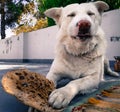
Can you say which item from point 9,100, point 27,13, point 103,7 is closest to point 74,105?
point 9,100

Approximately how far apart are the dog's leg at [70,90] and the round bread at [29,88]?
0.06 m

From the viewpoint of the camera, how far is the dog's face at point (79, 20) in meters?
2.71

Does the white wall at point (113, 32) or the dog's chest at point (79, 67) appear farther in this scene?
the white wall at point (113, 32)

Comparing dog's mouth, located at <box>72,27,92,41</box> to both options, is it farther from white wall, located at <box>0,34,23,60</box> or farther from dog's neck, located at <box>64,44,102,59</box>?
white wall, located at <box>0,34,23,60</box>

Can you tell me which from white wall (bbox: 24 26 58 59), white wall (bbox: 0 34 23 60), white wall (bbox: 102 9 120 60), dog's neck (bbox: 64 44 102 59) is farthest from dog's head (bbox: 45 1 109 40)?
white wall (bbox: 0 34 23 60)

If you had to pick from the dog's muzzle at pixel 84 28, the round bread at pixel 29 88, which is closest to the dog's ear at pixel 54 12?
the dog's muzzle at pixel 84 28

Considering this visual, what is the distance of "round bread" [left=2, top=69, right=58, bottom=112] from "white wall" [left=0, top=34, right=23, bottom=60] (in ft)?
45.2

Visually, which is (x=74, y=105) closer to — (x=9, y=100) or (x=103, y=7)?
(x=9, y=100)

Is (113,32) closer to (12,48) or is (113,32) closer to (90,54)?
(90,54)

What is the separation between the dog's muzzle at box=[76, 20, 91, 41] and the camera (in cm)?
263

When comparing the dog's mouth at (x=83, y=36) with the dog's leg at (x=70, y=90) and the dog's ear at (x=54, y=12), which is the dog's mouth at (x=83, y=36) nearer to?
the dog's leg at (x=70, y=90)

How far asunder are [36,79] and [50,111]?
0.40 meters

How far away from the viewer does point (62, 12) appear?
3.23 m

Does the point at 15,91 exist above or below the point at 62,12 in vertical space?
below
